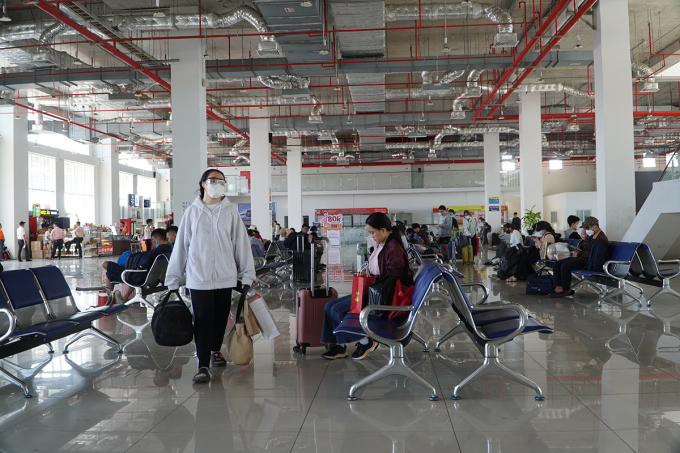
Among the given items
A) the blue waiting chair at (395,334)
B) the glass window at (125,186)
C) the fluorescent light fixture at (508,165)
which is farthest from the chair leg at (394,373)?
the fluorescent light fixture at (508,165)

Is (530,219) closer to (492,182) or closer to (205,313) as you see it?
(492,182)

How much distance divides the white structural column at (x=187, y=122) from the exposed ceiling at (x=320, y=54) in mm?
377

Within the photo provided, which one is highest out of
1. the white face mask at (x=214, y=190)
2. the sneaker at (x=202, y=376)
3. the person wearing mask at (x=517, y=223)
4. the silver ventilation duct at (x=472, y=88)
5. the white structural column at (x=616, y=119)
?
the silver ventilation duct at (x=472, y=88)

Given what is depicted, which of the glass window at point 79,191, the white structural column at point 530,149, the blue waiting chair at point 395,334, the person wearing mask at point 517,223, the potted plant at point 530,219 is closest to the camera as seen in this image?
the blue waiting chair at point 395,334

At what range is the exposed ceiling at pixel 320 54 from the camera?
959 centimetres

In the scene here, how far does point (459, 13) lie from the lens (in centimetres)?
972

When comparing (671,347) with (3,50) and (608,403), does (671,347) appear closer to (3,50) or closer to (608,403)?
(608,403)

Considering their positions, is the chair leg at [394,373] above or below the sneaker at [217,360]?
above

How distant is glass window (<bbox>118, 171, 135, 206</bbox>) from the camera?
30719 millimetres

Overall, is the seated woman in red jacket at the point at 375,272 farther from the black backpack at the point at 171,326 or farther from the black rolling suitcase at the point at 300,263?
the black rolling suitcase at the point at 300,263

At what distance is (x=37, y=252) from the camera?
20.5m

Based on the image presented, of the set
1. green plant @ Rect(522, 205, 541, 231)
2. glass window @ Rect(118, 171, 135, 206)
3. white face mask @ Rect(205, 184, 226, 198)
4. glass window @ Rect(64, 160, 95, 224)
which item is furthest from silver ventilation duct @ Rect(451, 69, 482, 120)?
glass window @ Rect(118, 171, 135, 206)

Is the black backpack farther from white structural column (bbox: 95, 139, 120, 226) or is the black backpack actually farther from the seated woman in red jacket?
white structural column (bbox: 95, 139, 120, 226)

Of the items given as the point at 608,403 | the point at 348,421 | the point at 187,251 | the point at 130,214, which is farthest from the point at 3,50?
the point at 130,214
